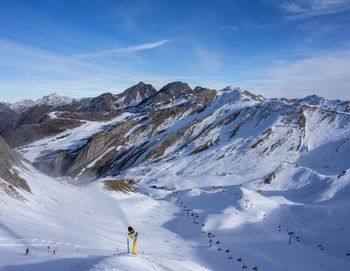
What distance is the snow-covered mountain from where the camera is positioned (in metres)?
37.9

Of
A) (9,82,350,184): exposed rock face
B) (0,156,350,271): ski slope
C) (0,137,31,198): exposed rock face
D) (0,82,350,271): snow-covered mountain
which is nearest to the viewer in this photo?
(0,156,350,271): ski slope

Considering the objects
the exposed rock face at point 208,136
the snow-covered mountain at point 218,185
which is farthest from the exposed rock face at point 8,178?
the exposed rock face at point 208,136

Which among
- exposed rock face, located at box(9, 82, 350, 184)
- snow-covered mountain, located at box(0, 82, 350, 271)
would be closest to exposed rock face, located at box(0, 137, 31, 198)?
snow-covered mountain, located at box(0, 82, 350, 271)

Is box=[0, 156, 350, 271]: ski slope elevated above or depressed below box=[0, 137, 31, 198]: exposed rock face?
below

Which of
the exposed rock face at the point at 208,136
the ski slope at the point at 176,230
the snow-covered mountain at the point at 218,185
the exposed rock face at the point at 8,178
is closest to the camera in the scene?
the ski slope at the point at 176,230

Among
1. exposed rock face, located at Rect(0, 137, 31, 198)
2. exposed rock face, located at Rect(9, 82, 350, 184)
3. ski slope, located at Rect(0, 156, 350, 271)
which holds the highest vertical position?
exposed rock face, located at Rect(9, 82, 350, 184)

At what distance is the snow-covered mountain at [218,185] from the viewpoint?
37875mm

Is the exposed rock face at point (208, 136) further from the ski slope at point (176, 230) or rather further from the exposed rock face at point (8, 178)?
the exposed rock face at point (8, 178)

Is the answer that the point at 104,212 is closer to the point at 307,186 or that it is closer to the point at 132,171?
the point at 307,186

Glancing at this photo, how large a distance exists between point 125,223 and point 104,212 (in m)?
5.54

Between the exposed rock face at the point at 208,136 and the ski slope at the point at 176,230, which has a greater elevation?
the exposed rock face at the point at 208,136

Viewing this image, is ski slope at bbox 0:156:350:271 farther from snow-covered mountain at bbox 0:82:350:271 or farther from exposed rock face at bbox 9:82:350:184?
exposed rock face at bbox 9:82:350:184

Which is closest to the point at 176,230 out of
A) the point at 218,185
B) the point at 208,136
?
the point at 218,185

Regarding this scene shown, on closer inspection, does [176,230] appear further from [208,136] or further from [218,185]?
[208,136]
